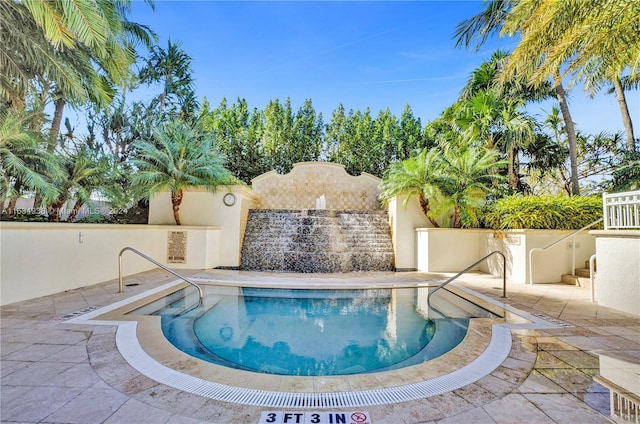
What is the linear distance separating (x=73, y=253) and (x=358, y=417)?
22.1 feet

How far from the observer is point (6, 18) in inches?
205

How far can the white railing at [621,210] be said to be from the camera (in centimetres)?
495

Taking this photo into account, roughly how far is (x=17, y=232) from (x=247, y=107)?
609 inches

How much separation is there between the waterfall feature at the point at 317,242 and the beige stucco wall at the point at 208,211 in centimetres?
68

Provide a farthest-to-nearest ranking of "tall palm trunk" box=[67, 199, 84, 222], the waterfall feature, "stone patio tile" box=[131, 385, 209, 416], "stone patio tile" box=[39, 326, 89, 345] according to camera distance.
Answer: the waterfall feature, "tall palm trunk" box=[67, 199, 84, 222], "stone patio tile" box=[39, 326, 89, 345], "stone patio tile" box=[131, 385, 209, 416]

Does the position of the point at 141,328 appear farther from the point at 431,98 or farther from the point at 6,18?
the point at 431,98

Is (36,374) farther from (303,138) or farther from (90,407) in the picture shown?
(303,138)

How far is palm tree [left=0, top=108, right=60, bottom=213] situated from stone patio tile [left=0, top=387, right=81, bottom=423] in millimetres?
5509

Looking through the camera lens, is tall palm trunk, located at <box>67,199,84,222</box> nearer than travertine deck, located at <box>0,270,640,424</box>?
No

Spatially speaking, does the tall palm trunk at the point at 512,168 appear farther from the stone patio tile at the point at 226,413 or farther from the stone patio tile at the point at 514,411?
the stone patio tile at the point at 226,413

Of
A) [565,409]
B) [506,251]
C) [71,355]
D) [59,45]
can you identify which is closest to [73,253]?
[71,355]

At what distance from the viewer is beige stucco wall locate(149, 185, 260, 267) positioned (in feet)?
32.1

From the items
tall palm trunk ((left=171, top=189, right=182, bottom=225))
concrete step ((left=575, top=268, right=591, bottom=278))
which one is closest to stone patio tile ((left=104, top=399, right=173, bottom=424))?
tall palm trunk ((left=171, top=189, right=182, bottom=225))

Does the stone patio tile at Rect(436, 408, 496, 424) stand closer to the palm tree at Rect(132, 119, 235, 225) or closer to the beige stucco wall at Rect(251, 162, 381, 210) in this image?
the palm tree at Rect(132, 119, 235, 225)
